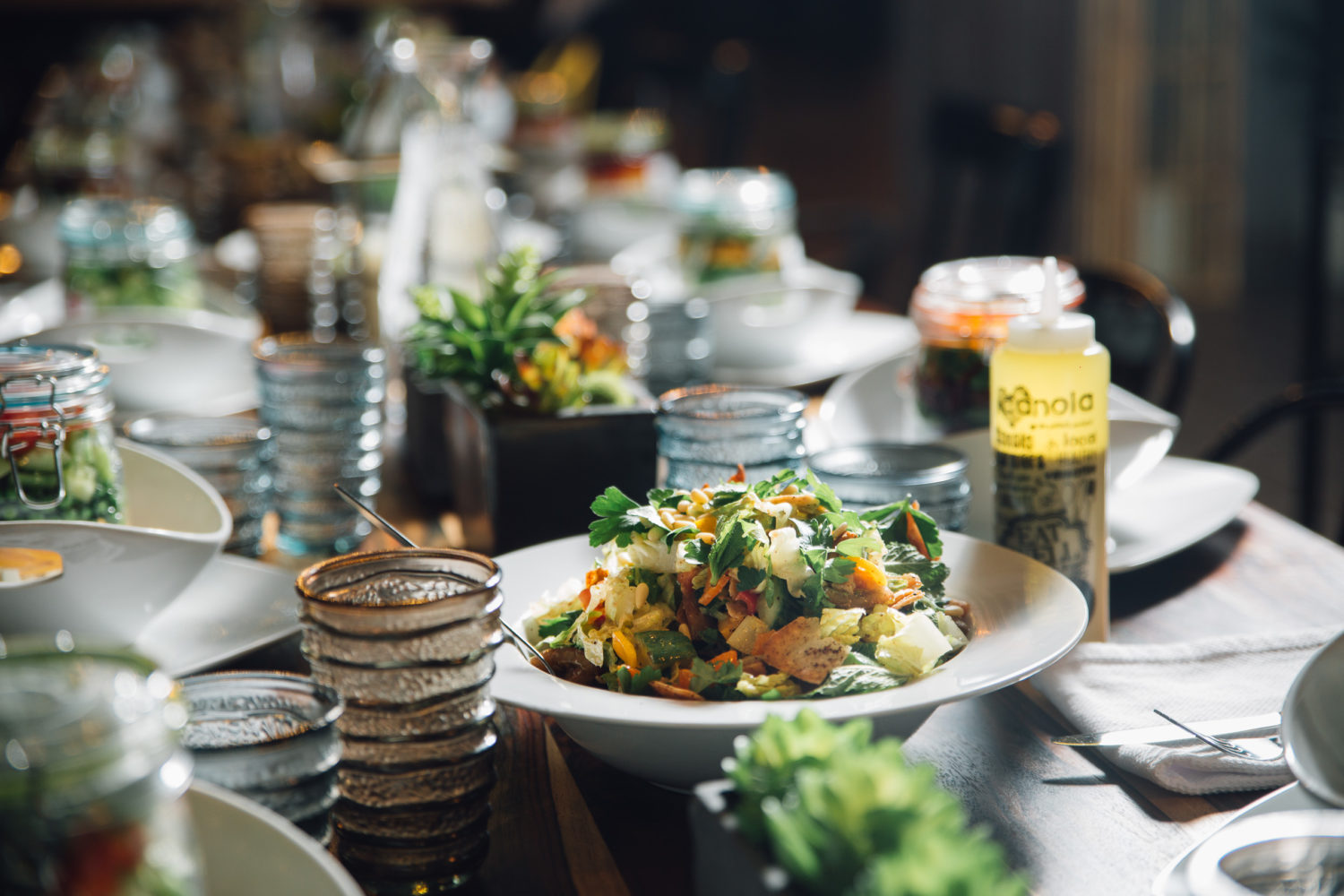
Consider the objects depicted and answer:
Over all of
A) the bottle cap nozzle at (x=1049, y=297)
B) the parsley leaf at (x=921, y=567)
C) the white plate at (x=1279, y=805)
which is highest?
the bottle cap nozzle at (x=1049, y=297)

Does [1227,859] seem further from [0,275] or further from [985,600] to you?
[0,275]

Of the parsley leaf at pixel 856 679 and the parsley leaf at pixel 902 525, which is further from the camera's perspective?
the parsley leaf at pixel 902 525

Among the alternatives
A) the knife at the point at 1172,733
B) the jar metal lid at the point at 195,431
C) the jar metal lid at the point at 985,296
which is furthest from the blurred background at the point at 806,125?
the knife at the point at 1172,733

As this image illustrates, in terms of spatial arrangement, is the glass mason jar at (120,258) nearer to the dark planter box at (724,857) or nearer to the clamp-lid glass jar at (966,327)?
the clamp-lid glass jar at (966,327)

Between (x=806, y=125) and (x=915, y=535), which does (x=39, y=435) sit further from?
(x=806, y=125)

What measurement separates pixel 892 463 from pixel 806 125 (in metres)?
4.46

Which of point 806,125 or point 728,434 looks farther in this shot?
point 806,125

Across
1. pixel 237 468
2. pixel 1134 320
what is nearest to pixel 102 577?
pixel 237 468

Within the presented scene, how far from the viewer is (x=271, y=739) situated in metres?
0.52

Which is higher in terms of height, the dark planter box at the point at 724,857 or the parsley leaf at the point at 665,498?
the parsley leaf at the point at 665,498

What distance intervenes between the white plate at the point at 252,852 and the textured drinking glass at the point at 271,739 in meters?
0.02

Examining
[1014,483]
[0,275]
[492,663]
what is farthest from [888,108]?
[492,663]

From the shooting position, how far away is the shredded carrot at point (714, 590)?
2.18 ft

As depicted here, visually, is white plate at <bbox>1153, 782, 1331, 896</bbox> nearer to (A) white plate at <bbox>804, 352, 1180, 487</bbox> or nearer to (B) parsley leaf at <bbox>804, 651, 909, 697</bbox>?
(B) parsley leaf at <bbox>804, 651, 909, 697</bbox>
